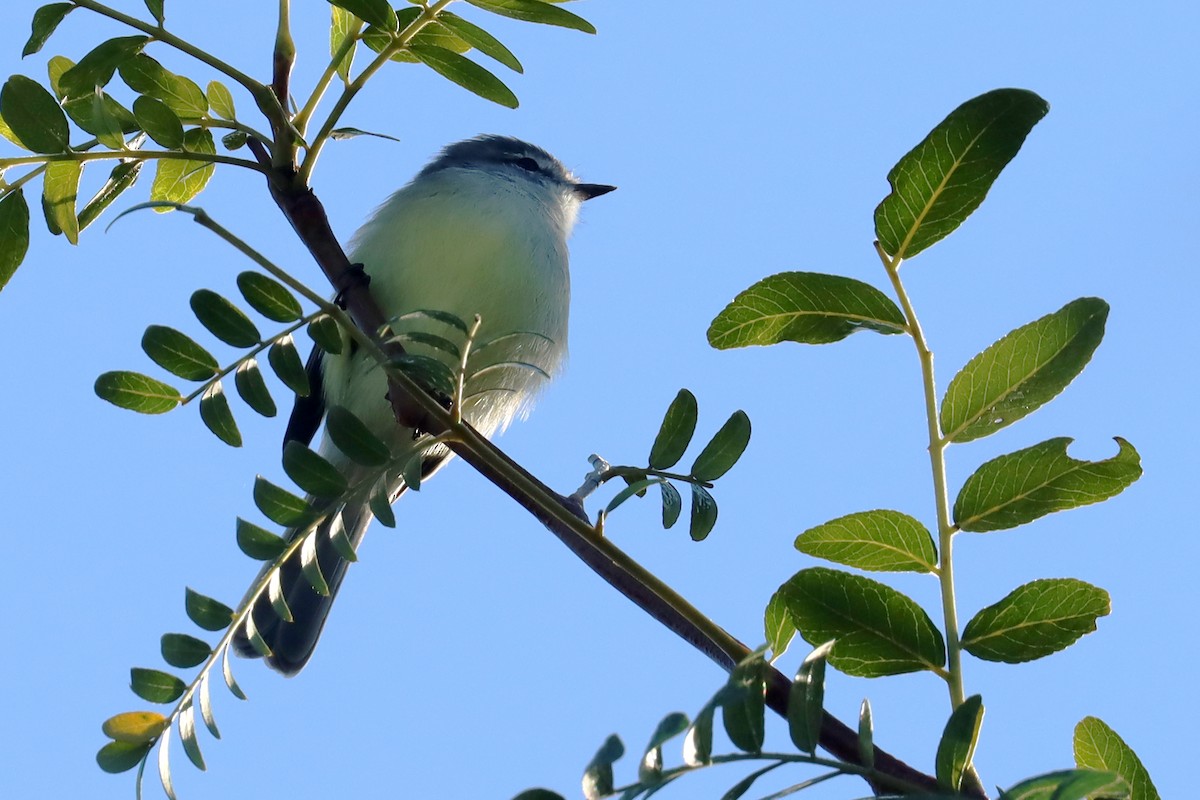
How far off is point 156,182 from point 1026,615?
76.7 inches

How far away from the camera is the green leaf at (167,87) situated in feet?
7.38

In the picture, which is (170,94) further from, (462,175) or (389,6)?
(462,175)

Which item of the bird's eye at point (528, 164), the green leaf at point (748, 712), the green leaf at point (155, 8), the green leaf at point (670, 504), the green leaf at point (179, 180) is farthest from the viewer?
the bird's eye at point (528, 164)

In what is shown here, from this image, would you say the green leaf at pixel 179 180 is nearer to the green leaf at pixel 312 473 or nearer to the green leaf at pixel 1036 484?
the green leaf at pixel 312 473

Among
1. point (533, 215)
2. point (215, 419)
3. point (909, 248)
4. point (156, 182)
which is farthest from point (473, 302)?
point (909, 248)

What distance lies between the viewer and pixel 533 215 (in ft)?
14.6

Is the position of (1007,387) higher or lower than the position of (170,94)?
lower

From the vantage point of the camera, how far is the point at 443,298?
393cm

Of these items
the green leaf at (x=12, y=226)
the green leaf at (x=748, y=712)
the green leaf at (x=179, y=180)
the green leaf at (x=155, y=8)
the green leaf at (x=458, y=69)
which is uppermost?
the green leaf at (x=179, y=180)

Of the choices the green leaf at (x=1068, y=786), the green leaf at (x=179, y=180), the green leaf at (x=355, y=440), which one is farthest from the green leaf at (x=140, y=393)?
the green leaf at (x=1068, y=786)

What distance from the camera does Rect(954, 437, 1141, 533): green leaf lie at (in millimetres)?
1555

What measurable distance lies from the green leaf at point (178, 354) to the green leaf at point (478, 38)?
0.75 m

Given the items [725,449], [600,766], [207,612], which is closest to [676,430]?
[725,449]

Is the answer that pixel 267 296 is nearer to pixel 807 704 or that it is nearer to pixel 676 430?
pixel 676 430
